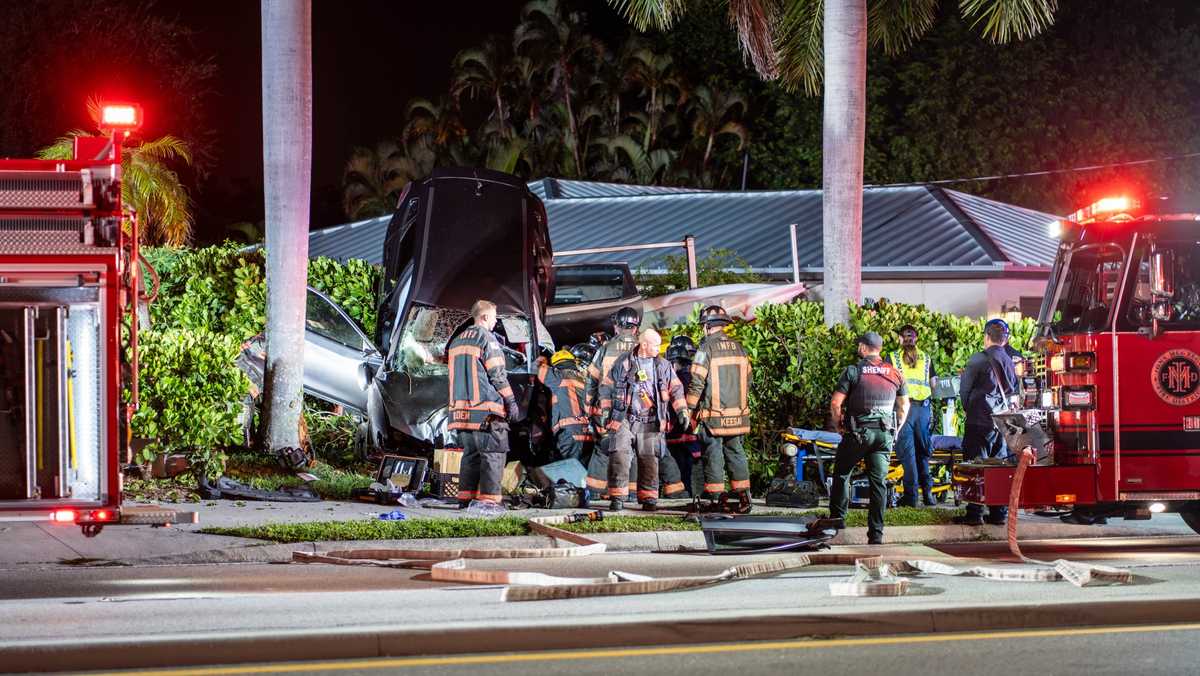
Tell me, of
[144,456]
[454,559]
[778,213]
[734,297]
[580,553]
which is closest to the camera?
[454,559]

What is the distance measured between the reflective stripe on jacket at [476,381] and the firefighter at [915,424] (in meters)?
3.91

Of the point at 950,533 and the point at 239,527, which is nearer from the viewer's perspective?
the point at 239,527

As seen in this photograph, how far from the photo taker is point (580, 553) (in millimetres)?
12125

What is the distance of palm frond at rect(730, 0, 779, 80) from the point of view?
18.8 metres

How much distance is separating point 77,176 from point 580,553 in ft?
16.4

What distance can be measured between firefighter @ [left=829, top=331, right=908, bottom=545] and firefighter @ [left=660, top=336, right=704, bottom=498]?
2550mm

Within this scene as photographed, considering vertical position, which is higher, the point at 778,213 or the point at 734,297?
the point at 778,213

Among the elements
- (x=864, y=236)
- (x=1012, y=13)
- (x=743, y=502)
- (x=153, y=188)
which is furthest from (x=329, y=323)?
(x=864, y=236)

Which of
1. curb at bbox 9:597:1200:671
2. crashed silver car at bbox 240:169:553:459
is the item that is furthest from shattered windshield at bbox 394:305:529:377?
curb at bbox 9:597:1200:671

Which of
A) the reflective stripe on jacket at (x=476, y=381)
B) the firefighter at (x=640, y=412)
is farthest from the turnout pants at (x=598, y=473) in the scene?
the reflective stripe on jacket at (x=476, y=381)

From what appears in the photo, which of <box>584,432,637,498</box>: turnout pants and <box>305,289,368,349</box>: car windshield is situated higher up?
<box>305,289,368,349</box>: car windshield

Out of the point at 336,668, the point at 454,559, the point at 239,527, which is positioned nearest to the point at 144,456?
the point at 239,527

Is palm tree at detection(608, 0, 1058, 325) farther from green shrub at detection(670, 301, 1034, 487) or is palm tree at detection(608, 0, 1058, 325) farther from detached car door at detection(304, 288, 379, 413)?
detached car door at detection(304, 288, 379, 413)

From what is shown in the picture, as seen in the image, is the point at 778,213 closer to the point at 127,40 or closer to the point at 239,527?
the point at 127,40
